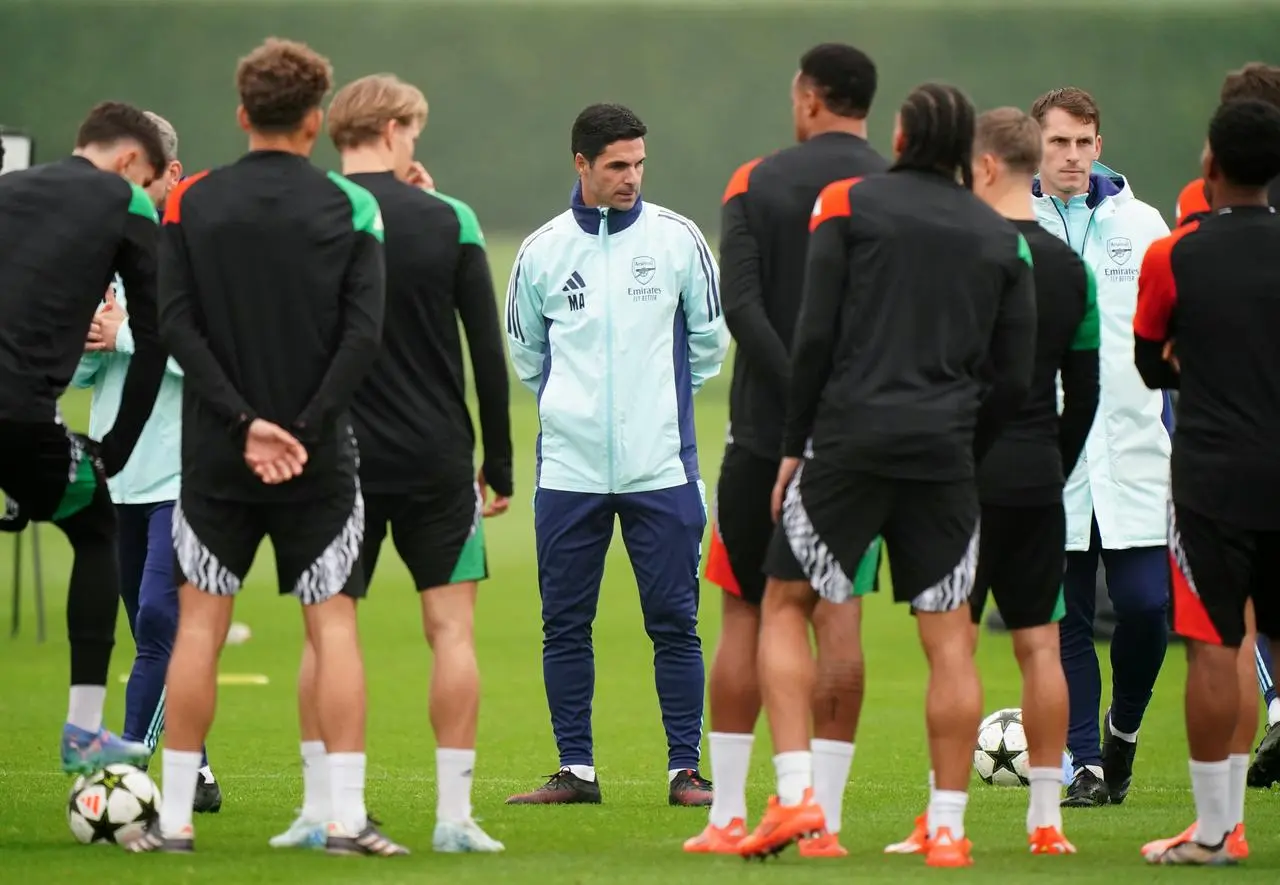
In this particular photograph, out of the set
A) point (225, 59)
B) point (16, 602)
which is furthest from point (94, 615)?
point (225, 59)

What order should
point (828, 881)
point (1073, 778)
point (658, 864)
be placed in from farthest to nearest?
point (1073, 778) < point (658, 864) < point (828, 881)

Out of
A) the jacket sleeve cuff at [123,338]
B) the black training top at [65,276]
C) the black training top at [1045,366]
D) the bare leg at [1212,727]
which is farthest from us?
the jacket sleeve cuff at [123,338]

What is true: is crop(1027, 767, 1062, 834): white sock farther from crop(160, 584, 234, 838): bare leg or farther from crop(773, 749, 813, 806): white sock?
crop(160, 584, 234, 838): bare leg

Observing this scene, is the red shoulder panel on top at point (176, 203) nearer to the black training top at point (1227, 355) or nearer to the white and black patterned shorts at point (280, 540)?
the white and black patterned shorts at point (280, 540)

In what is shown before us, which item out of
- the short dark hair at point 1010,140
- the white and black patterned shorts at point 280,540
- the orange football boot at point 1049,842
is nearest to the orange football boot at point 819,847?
the orange football boot at point 1049,842

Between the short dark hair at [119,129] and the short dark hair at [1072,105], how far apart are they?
2.89m

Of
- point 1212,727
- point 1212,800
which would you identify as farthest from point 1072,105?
point 1212,800

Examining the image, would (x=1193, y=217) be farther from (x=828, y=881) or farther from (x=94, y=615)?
(x=94, y=615)

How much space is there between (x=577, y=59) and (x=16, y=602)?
71.0 feet

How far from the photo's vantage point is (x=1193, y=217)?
18.6 feet

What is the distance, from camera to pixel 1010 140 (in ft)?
17.8

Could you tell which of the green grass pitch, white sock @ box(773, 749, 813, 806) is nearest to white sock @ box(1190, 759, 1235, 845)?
the green grass pitch

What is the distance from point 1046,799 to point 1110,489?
1.80 metres

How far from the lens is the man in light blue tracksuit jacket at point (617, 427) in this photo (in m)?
6.91
